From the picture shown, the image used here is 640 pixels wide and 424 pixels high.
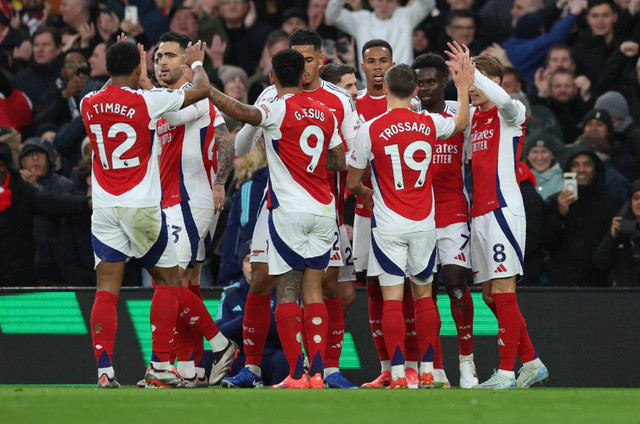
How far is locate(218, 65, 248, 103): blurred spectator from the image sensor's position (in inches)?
537

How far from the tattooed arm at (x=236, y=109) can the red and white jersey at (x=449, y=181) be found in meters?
1.73

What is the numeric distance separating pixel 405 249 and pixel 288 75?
169 cm

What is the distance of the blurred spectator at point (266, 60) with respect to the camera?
1405 centimetres

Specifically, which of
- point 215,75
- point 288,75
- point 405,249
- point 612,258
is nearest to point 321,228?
point 405,249

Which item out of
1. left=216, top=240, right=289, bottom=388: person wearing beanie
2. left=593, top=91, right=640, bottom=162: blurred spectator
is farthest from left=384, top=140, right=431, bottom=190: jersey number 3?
left=593, top=91, right=640, bottom=162: blurred spectator

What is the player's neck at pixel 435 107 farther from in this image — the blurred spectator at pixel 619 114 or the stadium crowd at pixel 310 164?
the blurred spectator at pixel 619 114

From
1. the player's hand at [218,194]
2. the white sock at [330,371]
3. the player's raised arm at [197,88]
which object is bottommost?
the white sock at [330,371]

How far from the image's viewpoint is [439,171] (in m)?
9.29

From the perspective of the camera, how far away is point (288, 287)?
846 centimetres

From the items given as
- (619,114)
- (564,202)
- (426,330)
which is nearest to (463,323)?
(426,330)

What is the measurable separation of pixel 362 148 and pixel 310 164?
17.6 inches

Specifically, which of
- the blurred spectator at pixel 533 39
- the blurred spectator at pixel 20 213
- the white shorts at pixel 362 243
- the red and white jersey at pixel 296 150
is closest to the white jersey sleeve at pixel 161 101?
the red and white jersey at pixel 296 150

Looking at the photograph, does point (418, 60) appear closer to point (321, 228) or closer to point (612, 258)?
point (321, 228)

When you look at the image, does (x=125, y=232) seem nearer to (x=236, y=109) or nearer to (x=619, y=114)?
(x=236, y=109)
